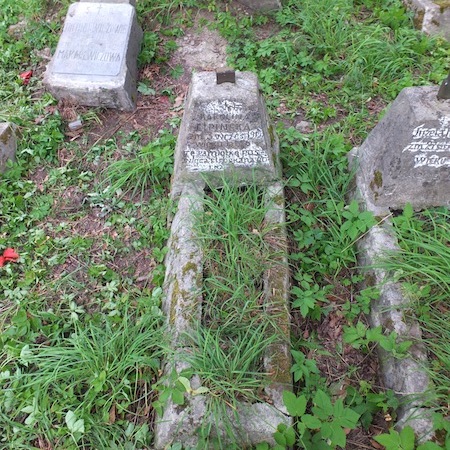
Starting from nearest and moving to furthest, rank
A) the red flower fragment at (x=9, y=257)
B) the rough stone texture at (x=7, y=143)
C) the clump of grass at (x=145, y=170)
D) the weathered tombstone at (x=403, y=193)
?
the weathered tombstone at (x=403, y=193)
the red flower fragment at (x=9, y=257)
the clump of grass at (x=145, y=170)
the rough stone texture at (x=7, y=143)

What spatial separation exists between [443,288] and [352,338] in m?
0.58

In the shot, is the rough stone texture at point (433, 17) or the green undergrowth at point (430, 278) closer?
the green undergrowth at point (430, 278)

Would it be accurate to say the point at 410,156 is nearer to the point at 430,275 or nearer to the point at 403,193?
the point at 403,193

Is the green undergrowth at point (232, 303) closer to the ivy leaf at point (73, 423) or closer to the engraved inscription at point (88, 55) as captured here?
the ivy leaf at point (73, 423)

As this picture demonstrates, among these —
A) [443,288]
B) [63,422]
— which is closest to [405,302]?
[443,288]

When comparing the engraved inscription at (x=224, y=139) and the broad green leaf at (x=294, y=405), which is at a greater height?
the engraved inscription at (x=224, y=139)

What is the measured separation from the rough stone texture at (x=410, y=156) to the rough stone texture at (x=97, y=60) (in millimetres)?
2182

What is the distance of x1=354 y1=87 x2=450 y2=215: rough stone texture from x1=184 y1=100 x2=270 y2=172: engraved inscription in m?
0.69

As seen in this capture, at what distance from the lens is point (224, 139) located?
2.72 m

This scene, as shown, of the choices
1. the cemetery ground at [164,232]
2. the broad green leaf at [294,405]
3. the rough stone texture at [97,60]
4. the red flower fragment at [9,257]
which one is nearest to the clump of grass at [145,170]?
the cemetery ground at [164,232]

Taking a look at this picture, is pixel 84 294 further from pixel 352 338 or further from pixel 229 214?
pixel 352 338

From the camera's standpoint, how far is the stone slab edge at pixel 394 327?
2079 millimetres

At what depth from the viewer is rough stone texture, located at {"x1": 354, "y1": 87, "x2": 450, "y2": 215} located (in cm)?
239

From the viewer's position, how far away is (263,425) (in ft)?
6.52
